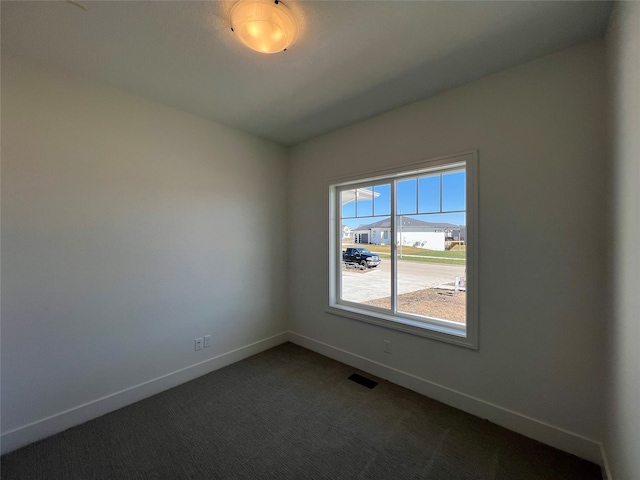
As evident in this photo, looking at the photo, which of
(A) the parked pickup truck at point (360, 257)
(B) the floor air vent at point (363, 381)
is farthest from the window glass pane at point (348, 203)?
(B) the floor air vent at point (363, 381)

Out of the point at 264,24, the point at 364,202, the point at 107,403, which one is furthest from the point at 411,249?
the point at 107,403

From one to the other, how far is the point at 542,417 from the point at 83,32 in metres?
3.91

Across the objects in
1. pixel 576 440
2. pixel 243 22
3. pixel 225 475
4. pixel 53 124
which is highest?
pixel 243 22

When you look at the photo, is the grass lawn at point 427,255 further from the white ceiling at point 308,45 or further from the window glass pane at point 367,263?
the white ceiling at point 308,45

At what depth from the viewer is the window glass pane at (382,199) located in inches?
109

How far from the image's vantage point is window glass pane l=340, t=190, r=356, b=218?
3.09m

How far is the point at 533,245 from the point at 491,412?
131cm

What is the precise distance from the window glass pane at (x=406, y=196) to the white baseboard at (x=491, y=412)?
158 cm

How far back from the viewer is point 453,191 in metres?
2.30

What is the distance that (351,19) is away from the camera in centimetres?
149

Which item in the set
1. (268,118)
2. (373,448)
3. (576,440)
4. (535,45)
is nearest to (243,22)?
(268,118)

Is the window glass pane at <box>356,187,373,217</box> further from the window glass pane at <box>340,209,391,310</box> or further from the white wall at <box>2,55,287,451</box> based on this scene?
the white wall at <box>2,55,287,451</box>

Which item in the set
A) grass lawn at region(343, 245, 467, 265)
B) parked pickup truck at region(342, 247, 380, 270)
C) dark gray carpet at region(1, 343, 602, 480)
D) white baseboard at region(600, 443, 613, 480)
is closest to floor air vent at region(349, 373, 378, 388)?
dark gray carpet at region(1, 343, 602, 480)

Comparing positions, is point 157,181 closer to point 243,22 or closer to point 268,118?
point 268,118
